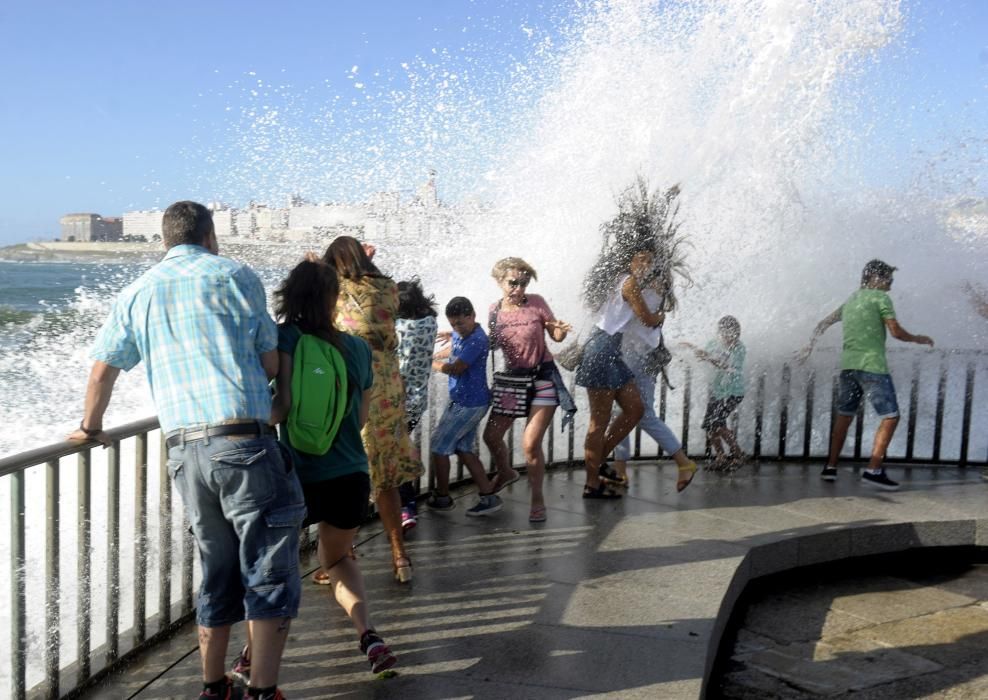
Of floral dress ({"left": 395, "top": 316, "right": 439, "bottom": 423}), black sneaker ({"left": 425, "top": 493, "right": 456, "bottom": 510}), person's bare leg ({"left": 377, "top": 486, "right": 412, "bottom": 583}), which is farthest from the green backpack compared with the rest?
black sneaker ({"left": 425, "top": 493, "right": 456, "bottom": 510})

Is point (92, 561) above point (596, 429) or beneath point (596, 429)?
beneath

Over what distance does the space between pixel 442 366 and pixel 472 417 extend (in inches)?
17.7

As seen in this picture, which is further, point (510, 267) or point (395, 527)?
point (510, 267)

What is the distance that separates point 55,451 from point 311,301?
1.07 metres

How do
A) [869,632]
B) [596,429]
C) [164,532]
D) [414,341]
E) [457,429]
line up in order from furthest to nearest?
[596,429] → [457,429] → [414,341] → [869,632] → [164,532]

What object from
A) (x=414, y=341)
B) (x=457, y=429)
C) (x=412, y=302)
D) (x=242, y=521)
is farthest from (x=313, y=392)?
(x=457, y=429)

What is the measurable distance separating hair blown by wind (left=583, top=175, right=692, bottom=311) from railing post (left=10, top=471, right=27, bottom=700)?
447 centimetres

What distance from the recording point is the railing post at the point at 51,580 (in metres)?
3.66

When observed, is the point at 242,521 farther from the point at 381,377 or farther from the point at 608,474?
the point at 608,474

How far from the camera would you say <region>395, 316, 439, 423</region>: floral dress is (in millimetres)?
6105

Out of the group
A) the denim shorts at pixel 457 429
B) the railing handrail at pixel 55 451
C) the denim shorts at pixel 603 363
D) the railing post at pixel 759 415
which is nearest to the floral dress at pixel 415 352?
the denim shorts at pixel 457 429

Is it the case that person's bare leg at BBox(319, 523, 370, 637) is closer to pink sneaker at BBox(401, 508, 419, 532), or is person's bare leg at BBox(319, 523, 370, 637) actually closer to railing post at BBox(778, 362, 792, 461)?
pink sneaker at BBox(401, 508, 419, 532)

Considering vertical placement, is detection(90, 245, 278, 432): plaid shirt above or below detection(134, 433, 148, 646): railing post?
above

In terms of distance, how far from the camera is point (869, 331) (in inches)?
320
